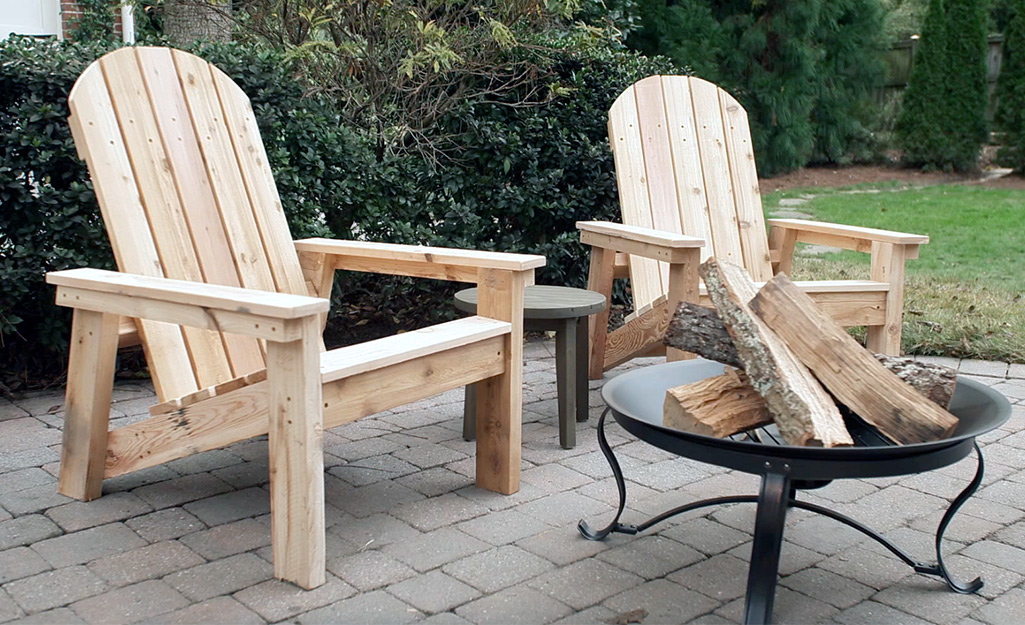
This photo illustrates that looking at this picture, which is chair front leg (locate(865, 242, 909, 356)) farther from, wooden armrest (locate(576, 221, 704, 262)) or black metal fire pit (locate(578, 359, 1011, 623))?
black metal fire pit (locate(578, 359, 1011, 623))

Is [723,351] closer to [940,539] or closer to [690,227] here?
[940,539]

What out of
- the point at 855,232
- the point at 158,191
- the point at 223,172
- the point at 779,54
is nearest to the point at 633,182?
the point at 855,232

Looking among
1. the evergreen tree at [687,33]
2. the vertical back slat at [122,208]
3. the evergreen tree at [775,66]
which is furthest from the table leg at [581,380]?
the evergreen tree at [775,66]

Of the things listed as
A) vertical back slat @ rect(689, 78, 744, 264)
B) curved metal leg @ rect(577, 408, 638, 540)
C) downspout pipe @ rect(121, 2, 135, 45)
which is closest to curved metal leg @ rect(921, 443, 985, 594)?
curved metal leg @ rect(577, 408, 638, 540)

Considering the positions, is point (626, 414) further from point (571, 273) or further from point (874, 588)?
point (571, 273)

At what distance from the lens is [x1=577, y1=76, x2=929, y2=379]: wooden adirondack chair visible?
320 cm

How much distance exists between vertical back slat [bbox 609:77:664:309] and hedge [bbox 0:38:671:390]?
2.04 feet

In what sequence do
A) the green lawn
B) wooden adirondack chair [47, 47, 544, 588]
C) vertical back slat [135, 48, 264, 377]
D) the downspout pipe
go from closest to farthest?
wooden adirondack chair [47, 47, 544, 588] < vertical back slat [135, 48, 264, 377] < the green lawn < the downspout pipe

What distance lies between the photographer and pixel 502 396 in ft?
8.34

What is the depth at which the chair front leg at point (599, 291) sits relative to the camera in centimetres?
343

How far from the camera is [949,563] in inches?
85.5

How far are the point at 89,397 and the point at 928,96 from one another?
10.1 metres

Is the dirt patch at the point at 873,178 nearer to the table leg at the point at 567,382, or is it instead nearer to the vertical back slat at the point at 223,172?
the table leg at the point at 567,382

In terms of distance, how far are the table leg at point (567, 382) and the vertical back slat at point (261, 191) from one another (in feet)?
2.57
